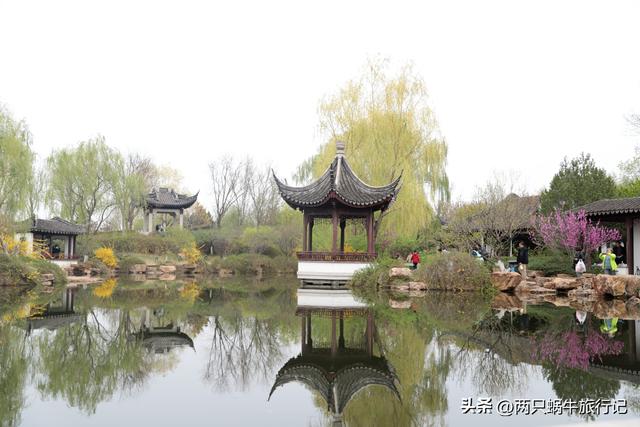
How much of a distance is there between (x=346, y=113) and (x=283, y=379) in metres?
17.3

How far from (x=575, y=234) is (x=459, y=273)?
4.14 m

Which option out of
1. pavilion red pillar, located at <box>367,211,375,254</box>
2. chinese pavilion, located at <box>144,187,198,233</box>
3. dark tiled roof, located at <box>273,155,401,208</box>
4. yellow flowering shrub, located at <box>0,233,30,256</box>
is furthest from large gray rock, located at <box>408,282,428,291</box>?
chinese pavilion, located at <box>144,187,198,233</box>

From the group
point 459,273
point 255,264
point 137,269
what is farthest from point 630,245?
point 137,269

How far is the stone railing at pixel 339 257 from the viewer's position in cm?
1862

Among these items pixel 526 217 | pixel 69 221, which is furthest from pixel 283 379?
pixel 69 221

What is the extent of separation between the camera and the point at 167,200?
37969 mm

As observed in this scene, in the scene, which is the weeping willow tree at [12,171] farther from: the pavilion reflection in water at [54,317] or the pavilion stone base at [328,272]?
the pavilion stone base at [328,272]

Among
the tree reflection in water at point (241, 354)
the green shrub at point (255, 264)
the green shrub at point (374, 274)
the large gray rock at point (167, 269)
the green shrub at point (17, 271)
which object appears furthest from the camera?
the green shrub at point (255, 264)

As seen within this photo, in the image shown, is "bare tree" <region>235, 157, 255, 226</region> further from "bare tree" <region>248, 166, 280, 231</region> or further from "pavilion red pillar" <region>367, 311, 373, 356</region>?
"pavilion red pillar" <region>367, 311, 373, 356</region>

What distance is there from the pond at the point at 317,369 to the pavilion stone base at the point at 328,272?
27.2 ft

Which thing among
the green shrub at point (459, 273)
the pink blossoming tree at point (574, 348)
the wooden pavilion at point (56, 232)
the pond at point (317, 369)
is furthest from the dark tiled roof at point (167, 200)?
the pink blossoming tree at point (574, 348)

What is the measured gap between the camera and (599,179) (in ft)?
74.9

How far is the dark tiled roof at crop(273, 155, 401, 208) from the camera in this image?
17.9 metres

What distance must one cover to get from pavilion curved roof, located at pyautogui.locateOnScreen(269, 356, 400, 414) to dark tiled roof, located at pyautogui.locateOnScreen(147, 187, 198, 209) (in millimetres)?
32608
